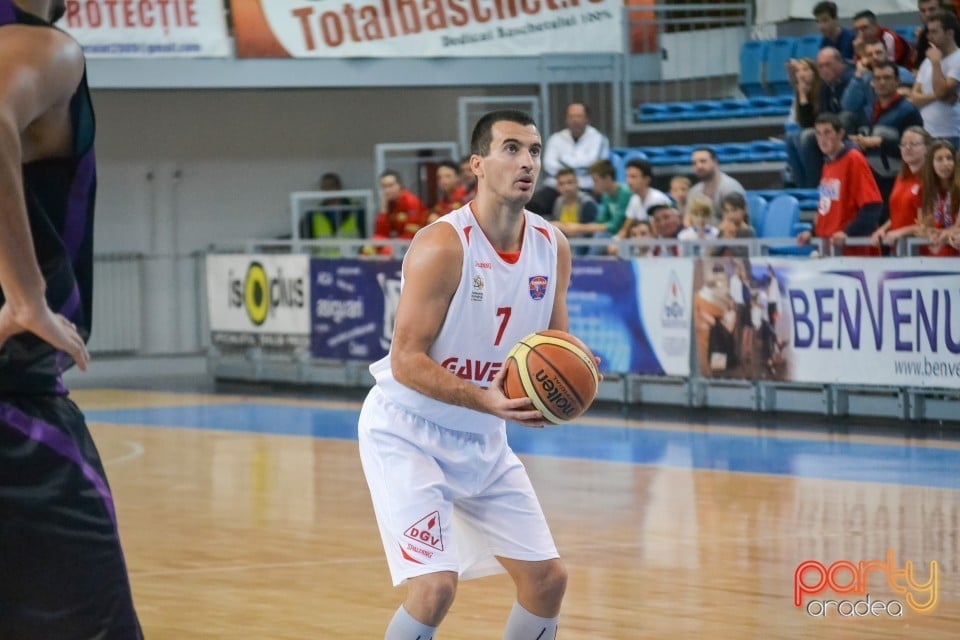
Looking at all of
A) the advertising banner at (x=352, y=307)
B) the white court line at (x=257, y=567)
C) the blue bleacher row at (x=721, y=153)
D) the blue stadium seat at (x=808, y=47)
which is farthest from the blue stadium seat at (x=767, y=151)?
the white court line at (x=257, y=567)

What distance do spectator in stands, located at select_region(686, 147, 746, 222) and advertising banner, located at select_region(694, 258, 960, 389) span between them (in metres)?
0.90

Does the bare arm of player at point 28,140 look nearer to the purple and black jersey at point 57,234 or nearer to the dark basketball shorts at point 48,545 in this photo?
the purple and black jersey at point 57,234

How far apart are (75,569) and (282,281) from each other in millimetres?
15332

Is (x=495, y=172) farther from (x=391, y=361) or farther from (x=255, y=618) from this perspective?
(x=255, y=618)

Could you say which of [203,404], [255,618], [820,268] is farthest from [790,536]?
[203,404]

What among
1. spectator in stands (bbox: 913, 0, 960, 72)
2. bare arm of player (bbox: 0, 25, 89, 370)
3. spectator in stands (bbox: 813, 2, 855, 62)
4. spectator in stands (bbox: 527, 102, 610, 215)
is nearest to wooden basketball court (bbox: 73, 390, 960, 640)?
bare arm of player (bbox: 0, 25, 89, 370)

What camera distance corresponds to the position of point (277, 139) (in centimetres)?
2314

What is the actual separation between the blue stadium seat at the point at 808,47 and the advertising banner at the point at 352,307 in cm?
576

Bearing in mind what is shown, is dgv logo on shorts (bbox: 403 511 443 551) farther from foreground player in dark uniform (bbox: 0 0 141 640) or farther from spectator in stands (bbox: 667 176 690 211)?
spectator in stands (bbox: 667 176 690 211)

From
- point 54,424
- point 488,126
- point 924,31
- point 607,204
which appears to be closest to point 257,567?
point 488,126

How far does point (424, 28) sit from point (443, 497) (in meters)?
15.6

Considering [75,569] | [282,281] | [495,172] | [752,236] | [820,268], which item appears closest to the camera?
[75,569]

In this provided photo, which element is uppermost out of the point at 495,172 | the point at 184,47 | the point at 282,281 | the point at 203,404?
the point at 184,47

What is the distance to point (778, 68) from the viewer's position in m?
20.3
